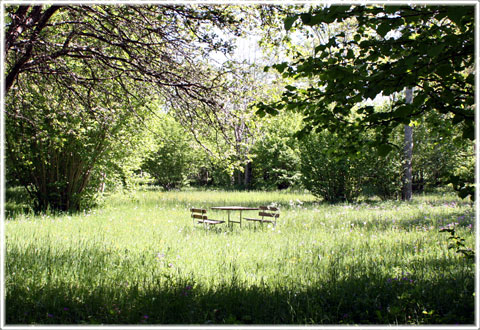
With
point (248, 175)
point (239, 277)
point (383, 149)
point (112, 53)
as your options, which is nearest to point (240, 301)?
point (239, 277)

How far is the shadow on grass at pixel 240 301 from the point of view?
365cm

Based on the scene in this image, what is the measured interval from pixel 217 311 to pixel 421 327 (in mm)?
1915

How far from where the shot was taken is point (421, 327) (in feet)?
11.2

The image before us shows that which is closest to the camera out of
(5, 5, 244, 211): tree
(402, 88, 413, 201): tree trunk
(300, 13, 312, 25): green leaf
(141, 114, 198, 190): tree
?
(300, 13, 312, 25): green leaf

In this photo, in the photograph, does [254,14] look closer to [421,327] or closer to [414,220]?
[421,327]

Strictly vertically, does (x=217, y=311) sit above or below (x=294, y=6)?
below

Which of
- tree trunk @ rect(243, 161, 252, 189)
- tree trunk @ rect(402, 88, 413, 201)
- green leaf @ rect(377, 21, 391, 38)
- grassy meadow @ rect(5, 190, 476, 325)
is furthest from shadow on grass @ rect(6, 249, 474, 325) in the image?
tree trunk @ rect(243, 161, 252, 189)

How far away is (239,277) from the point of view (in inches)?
195

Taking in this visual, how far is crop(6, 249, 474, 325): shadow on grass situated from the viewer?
365 cm

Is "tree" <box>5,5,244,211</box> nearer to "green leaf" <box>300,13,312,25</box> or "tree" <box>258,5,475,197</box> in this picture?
"tree" <box>258,5,475,197</box>

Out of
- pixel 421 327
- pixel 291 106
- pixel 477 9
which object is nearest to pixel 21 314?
pixel 291 106

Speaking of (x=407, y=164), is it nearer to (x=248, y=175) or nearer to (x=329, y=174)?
(x=329, y=174)

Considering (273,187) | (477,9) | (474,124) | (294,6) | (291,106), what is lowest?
(273,187)

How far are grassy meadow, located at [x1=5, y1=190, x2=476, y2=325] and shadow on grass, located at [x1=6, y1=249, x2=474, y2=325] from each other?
0.01 m
